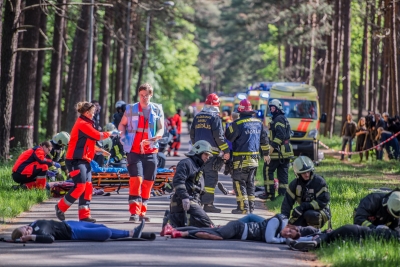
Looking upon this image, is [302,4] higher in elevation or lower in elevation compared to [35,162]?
higher

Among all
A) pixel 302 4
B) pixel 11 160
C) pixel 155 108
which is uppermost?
pixel 302 4

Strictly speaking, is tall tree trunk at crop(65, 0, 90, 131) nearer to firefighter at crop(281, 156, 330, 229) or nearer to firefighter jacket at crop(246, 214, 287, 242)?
firefighter at crop(281, 156, 330, 229)

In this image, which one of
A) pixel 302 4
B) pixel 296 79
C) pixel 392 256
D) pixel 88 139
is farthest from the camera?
pixel 296 79

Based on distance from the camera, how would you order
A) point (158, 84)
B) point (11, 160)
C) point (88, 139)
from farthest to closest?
point (158, 84) → point (11, 160) → point (88, 139)

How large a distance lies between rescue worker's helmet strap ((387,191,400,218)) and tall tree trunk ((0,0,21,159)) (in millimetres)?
15281

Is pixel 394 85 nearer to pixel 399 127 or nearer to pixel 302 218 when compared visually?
pixel 399 127

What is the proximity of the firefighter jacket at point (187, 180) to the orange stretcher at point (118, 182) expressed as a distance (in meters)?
6.63

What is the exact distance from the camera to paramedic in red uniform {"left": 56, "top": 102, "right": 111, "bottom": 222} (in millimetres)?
14273

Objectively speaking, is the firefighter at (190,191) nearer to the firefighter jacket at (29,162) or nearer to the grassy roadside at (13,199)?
the grassy roadside at (13,199)

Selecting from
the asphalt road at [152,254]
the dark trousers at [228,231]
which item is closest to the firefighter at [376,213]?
the asphalt road at [152,254]

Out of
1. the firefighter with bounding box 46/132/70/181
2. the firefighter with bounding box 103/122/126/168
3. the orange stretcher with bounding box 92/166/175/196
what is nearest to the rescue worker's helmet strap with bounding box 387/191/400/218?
the orange stretcher with bounding box 92/166/175/196

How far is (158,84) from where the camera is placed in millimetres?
80000

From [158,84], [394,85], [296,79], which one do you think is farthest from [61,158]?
[158,84]

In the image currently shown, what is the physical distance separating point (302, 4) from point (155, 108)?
4192 centimetres
